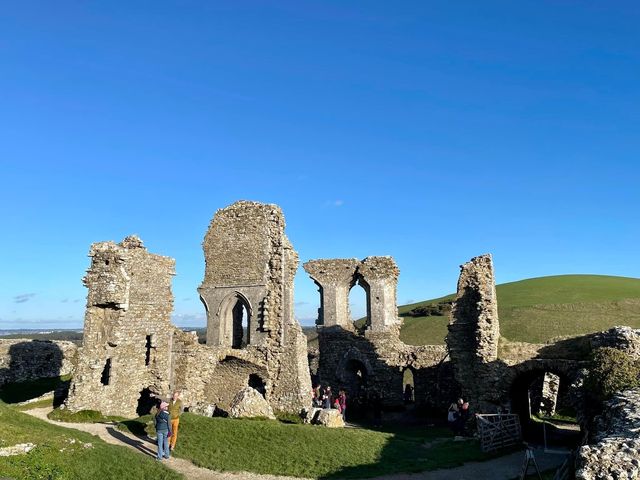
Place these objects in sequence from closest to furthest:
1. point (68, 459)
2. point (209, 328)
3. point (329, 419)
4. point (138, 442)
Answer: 1. point (68, 459)
2. point (138, 442)
3. point (329, 419)
4. point (209, 328)

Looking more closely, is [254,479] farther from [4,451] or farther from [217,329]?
[217,329]

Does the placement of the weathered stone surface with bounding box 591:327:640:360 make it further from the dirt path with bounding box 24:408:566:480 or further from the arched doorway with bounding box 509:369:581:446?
the dirt path with bounding box 24:408:566:480

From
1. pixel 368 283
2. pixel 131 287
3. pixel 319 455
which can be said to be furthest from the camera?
pixel 368 283

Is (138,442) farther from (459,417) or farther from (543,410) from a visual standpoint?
(543,410)

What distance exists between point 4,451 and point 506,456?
544 inches

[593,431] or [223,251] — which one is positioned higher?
[223,251]

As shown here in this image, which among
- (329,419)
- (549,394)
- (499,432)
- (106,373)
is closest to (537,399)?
(549,394)

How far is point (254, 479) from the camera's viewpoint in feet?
43.2

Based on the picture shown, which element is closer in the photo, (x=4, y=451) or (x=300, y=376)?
(x=4, y=451)

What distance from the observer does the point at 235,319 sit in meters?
29.2

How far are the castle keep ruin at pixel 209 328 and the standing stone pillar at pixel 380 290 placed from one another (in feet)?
20.1

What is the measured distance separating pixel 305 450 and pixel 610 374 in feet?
28.3

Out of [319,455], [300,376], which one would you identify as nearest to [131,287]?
[300,376]

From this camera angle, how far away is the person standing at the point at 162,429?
14008 mm
